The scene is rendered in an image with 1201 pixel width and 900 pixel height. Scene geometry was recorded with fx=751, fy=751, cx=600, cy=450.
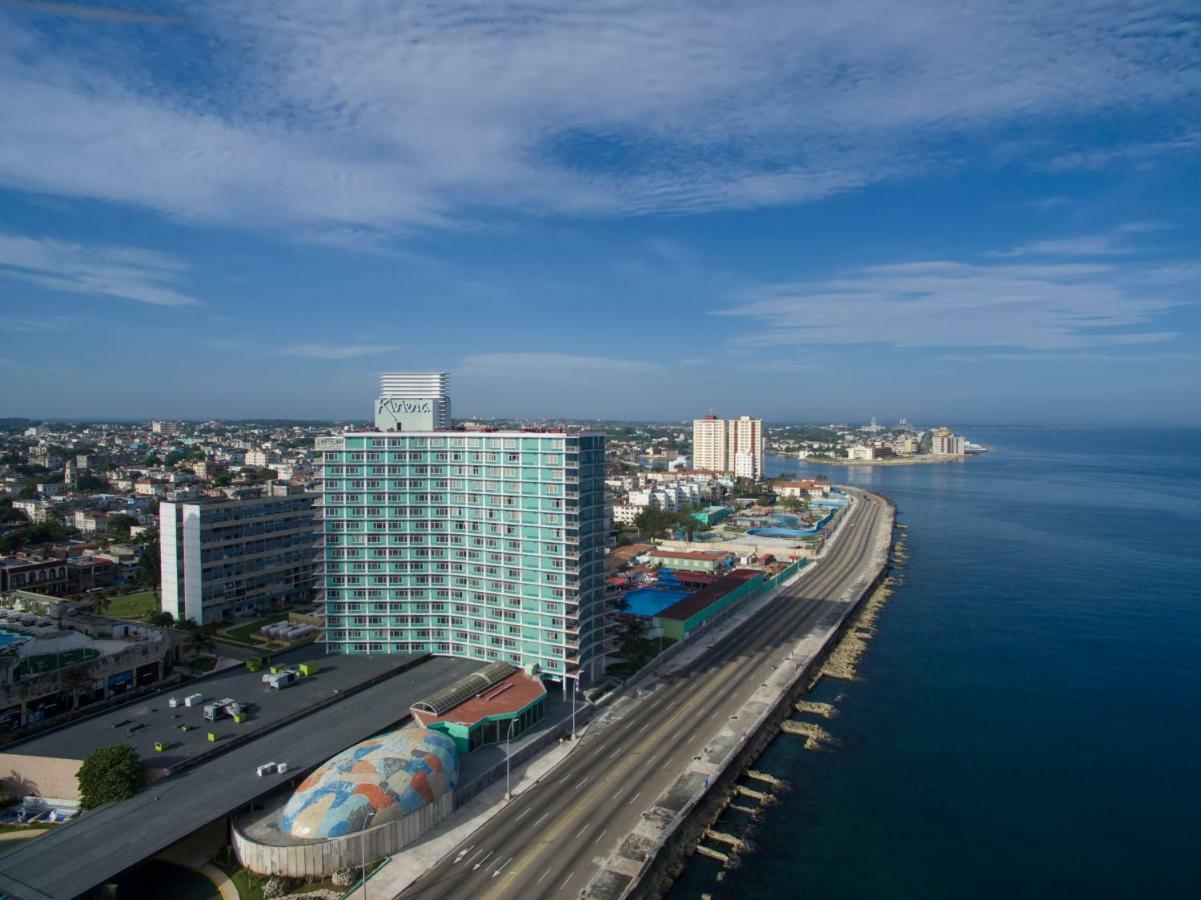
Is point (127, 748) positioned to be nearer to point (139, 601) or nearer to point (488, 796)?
point (488, 796)

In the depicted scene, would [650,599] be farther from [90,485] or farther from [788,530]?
[90,485]

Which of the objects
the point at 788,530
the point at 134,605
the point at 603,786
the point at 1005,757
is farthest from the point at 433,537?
the point at 788,530

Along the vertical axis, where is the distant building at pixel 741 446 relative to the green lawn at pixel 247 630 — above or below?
above

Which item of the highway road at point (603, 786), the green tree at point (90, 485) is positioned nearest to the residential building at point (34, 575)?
the highway road at point (603, 786)

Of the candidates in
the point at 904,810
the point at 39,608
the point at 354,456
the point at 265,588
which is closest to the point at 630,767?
the point at 904,810

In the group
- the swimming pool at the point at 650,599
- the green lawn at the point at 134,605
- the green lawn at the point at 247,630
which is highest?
the green lawn at the point at 134,605

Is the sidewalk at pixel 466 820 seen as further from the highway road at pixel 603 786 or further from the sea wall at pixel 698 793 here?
the sea wall at pixel 698 793

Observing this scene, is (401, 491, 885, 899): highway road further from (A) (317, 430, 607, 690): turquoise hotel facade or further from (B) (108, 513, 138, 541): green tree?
(B) (108, 513, 138, 541): green tree
